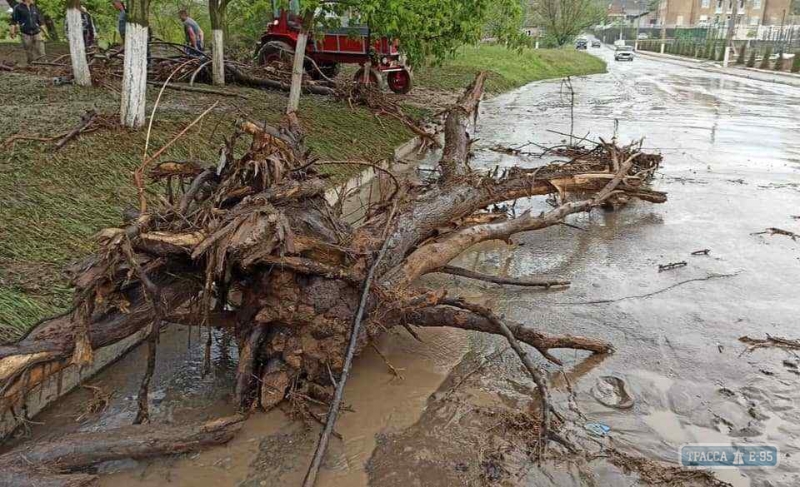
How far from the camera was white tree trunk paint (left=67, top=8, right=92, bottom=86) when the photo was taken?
34.5 ft

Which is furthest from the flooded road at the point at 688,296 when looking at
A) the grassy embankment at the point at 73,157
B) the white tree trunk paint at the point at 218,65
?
the white tree trunk paint at the point at 218,65

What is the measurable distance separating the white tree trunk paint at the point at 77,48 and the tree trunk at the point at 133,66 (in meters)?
3.22

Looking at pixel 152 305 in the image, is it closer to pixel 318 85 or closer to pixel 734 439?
pixel 734 439

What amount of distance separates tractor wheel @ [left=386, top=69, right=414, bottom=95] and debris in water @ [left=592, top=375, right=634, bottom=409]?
1304cm

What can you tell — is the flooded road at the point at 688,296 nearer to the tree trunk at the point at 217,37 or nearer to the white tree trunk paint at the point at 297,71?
the white tree trunk paint at the point at 297,71

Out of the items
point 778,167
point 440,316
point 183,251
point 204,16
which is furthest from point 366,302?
point 204,16

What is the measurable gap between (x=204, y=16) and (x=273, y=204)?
21011 mm

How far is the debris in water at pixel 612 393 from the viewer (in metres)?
4.32

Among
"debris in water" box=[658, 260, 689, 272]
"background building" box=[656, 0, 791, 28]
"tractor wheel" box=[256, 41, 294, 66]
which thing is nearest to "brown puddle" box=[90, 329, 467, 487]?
"debris in water" box=[658, 260, 689, 272]

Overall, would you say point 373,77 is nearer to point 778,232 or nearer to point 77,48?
point 77,48

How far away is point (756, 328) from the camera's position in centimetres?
531

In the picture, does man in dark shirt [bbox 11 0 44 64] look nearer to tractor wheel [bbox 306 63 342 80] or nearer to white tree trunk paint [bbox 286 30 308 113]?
tractor wheel [bbox 306 63 342 80]

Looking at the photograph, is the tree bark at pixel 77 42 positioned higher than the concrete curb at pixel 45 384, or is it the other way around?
the tree bark at pixel 77 42

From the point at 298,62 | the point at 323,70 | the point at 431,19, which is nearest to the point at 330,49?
the point at 323,70
